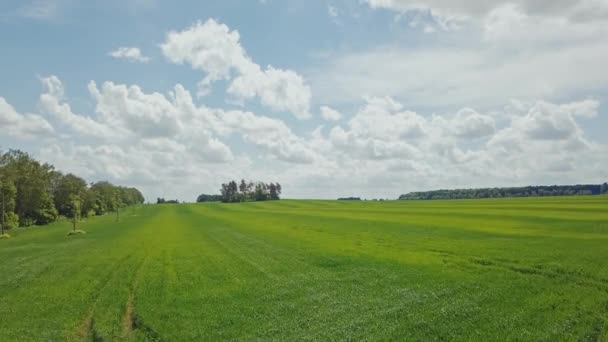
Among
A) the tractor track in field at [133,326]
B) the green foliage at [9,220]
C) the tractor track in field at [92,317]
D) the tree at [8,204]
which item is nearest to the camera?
the tractor track in field at [133,326]

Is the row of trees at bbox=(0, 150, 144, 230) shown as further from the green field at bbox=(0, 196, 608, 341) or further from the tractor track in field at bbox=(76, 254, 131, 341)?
the tractor track in field at bbox=(76, 254, 131, 341)

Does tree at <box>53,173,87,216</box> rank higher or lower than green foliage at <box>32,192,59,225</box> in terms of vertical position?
higher

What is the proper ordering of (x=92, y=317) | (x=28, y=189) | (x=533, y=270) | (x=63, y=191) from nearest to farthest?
1. (x=92, y=317)
2. (x=533, y=270)
3. (x=28, y=189)
4. (x=63, y=191)

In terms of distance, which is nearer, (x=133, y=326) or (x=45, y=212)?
(x=133, y=326)

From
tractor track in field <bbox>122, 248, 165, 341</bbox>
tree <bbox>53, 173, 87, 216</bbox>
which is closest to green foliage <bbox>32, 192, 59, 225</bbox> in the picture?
tree <bbox>53, 173, 87, 216</bbox>

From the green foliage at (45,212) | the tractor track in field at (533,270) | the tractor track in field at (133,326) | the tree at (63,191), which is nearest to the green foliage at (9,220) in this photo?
the green foliage at (45,212)

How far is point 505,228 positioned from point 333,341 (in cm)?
4972

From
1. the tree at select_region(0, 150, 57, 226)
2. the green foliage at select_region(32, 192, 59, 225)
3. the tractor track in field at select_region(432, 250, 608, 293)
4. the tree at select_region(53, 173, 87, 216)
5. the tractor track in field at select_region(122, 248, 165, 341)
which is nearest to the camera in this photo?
the tractor track in field at select_region(122, 248, 165, 341)

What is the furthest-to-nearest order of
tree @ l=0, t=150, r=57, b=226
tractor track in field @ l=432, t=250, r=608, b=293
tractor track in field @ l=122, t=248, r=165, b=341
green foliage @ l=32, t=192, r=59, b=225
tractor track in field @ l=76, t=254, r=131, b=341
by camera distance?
green foliage @ l=32, t=192, r=59, b=225 → tree @ l=0, t=150, r=57, b=226 → tractor track in field @ l=432, t=250, r=608, b=293 → tractor track in field @ l=76, t=254, r=131, b=341 → tractor track in field @ l=122, t=248, r=165, b=341

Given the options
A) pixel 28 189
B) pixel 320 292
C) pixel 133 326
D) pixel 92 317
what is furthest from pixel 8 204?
pixel 320 292

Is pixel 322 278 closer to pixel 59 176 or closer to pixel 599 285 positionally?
pixel 599 285

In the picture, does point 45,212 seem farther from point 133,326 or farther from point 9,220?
point 133,326

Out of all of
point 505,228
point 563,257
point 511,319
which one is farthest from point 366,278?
point 505,228

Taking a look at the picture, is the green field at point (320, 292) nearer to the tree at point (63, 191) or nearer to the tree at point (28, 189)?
the tree at point (28, 189)
